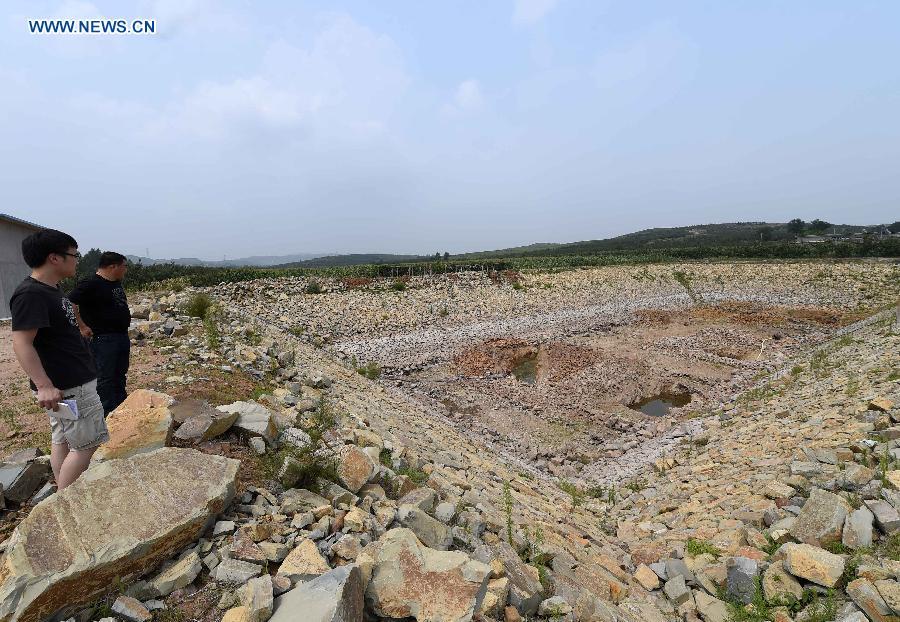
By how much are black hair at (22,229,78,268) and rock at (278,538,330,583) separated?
308 centimetres

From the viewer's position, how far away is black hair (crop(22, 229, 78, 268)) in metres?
3.33

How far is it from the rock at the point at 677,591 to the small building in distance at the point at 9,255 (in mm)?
19455

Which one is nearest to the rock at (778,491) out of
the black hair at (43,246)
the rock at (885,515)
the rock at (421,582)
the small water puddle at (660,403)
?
the rock at (885,515)

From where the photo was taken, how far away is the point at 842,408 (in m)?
7.92

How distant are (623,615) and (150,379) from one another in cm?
740

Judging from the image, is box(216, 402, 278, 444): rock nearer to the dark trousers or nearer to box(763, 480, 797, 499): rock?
the dark trousers

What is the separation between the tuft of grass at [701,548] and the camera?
5139mm

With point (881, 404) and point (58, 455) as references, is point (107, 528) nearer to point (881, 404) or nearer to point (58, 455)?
point (58, 455)

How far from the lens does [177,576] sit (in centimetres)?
287

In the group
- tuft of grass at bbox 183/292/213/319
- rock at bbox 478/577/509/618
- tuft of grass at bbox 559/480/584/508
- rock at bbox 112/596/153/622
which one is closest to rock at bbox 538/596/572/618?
rock at bbox 478/577/509/618

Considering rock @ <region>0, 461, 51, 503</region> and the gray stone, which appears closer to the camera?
rock @ <region>0, 461, 51, 503</region>

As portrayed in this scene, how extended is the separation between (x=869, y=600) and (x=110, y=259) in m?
8.60

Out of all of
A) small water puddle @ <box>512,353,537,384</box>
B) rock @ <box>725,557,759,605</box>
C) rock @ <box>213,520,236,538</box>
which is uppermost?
rock @ <box>213,520,236,538</box>

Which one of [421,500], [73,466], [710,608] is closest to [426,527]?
[421,500]
